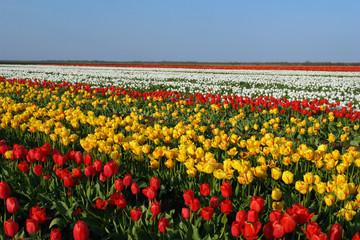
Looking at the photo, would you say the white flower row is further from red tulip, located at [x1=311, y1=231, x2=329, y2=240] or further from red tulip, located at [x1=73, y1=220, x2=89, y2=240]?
red tulip, located at [x1=73, y1=220, x2=89, y2=240]

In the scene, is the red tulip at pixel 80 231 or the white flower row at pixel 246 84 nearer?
the red tulip at pixel 80 231

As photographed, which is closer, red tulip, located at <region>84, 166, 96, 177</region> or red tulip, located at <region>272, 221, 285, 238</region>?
red tulip, located at <region>272, 221, 285, 238</region>

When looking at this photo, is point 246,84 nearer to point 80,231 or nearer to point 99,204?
point 99,204

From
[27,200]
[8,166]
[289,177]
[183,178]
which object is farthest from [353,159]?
[8,166]

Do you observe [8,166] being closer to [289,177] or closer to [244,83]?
[289,177]

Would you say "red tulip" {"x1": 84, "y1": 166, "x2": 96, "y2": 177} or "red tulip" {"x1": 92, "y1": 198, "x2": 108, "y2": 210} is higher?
"red tulip" {"x1": 84, "y1": 166, "x2": 96, "y2": 177}

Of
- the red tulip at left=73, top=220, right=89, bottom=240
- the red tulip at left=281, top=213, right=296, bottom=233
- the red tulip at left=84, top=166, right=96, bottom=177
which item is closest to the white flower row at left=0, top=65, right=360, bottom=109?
the red tulip at left=84, top=166, right=96, bottom=177

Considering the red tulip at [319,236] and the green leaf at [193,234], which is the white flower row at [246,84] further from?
the red tulip at [319,236]

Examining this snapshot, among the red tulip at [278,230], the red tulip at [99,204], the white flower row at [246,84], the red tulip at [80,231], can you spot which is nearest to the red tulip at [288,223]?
the red tulip at [278,230]

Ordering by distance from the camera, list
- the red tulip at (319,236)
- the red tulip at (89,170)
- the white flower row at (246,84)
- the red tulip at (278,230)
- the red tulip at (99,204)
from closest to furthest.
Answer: the red tulip at (319,236) → the red tulip at (278,230) → the red tulip at (99,204) → the red tulip at (89,170) → the white flower row at (246,84)

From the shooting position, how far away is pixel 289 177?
310 cm

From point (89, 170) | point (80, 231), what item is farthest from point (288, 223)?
point (89, 170)

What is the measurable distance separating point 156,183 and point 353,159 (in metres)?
2.26

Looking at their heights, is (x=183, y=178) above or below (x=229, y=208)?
below
